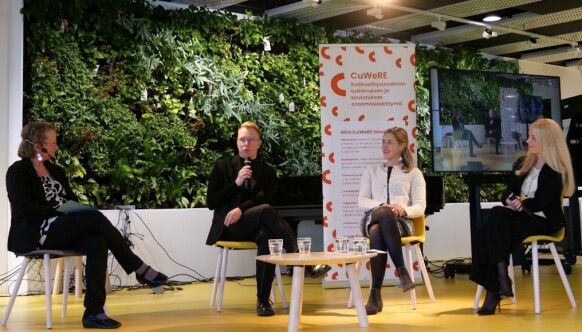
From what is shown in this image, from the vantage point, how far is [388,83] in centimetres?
684

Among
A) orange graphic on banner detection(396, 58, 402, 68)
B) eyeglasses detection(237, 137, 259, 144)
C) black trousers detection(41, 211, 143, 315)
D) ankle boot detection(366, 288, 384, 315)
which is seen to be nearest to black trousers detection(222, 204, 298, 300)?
eyeglasses detection(237, 137, 259, 144)

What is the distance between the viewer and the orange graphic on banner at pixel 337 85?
6.79m

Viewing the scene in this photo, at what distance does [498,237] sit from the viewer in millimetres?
5035

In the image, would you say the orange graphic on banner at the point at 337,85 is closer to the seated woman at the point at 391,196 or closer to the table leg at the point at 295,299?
the seated woman at the point at 391,196

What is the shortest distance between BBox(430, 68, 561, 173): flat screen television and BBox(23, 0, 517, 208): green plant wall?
86.2 inches

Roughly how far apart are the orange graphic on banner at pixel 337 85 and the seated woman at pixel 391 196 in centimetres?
108

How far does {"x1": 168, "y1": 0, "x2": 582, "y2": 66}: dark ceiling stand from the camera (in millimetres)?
8836

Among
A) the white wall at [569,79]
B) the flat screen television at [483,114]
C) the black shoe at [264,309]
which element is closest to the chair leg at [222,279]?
the black shoe at [264,309]

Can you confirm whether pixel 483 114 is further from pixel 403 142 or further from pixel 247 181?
pixel 247 181

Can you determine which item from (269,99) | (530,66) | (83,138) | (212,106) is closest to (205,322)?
(83,138)

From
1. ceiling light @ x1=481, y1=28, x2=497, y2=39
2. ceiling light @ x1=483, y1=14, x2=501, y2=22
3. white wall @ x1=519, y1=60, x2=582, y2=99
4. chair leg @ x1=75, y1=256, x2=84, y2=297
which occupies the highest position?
ceiling light @ x1=483, y1=14, x2=501, y2=22

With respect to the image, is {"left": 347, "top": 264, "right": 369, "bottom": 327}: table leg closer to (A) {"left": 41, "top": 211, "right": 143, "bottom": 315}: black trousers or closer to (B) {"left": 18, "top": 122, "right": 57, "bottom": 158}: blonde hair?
(A) {"left": 41, "top": 211, "right": 143, "bottom": 315}: black trousers

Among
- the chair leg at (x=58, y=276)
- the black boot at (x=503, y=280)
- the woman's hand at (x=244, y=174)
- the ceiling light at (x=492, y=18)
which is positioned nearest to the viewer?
the black boot at (x=503, y=280)

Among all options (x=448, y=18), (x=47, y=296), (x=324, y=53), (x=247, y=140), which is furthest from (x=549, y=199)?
(x=448, y=18)
